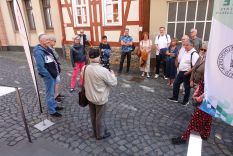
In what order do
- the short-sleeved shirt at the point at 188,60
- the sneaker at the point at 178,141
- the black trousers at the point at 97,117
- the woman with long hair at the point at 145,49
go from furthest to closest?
the woman with long hair at the point at 145,49, the short-sleeved shirt at the point at 188,60, the sneaker at the point at 178,141, the black trousers at the point at 97,117

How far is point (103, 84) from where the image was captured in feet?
10.5

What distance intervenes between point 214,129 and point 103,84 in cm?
243

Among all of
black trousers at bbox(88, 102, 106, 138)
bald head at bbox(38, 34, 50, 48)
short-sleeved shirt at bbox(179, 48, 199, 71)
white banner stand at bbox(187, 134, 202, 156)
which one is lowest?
black trousers at bbox(88, 102, 106, 138)

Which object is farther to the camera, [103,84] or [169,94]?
[169,94]

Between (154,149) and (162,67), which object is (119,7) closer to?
(162,67)

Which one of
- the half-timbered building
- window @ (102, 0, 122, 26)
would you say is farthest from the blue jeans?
window @ (102, 0, 122, 26)

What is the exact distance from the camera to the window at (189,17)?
7091 mm

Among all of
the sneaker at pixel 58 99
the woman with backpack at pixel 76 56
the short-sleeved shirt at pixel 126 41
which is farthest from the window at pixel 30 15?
the sneaker at pixel 58 99

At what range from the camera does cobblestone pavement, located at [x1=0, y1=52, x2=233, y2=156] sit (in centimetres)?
340

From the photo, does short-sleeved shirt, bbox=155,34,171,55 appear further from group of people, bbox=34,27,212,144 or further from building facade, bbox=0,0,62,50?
building facade, bbox=0,0,62,50

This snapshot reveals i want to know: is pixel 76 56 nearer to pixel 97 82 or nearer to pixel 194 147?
pixel 97 82

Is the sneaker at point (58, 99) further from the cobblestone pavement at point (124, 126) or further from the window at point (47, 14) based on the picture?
the window at point (47, 14)

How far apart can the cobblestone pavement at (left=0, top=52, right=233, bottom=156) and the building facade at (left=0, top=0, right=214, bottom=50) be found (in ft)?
10.1

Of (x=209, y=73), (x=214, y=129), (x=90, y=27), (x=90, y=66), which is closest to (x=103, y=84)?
(x=90, y=66)
